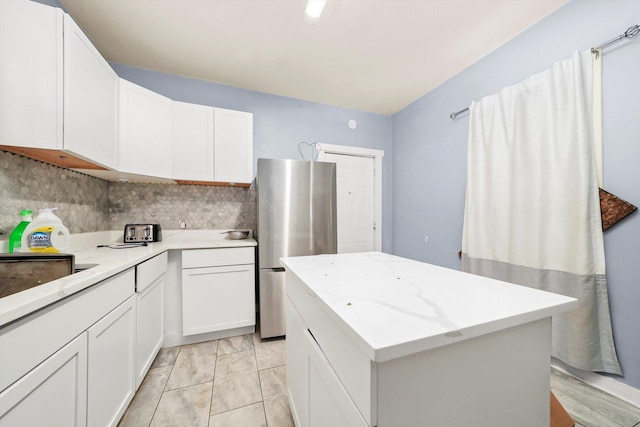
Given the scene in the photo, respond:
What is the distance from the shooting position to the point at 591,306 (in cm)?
147

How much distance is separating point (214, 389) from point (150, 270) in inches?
35.9

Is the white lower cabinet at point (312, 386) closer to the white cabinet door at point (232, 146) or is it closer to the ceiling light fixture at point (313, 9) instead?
the white cabinet door at point (232, 146)

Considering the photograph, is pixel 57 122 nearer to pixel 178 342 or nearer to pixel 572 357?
pixel 178 342

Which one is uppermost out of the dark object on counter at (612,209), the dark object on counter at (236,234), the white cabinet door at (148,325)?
the dark object on counter at (612,209)

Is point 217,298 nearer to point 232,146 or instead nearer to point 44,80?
point 232,146

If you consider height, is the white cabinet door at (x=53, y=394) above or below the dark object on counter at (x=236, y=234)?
below

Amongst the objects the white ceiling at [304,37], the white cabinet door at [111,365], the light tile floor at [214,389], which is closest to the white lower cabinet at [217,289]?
the light tile floor at [214,389]

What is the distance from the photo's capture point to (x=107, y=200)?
2.26 meters

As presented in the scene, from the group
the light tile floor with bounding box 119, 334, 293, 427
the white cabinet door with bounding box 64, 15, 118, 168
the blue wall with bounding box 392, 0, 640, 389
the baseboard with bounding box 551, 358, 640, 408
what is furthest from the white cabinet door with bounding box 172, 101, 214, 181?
the baseboard with bounding box 551, 358, 640, 408

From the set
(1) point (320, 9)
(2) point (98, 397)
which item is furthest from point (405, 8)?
(2) point (98, 397)

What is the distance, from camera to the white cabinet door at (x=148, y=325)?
57.2 inches

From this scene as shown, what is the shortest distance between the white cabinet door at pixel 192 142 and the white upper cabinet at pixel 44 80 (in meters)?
0.75

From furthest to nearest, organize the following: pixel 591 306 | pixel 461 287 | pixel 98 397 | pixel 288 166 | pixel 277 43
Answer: pixel 288 166 → pixel 277 43 → pixel 591 306 → pixel 98 397 → pixel 461 287

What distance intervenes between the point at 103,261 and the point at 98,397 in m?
0.64
